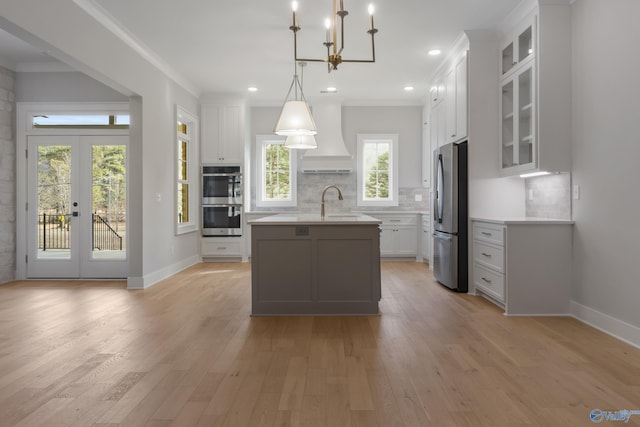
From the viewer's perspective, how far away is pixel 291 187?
786 centimetres

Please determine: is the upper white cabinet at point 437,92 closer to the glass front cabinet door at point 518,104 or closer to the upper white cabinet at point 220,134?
the glass front cabinet door at point 518,104

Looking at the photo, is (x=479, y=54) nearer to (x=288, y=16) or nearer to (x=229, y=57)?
Result: (x=288, y=16)

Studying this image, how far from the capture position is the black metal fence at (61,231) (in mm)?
5703

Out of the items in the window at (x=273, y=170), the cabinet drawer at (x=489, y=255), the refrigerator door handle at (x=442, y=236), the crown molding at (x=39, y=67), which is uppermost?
the crown molding at (x=39, y=67)

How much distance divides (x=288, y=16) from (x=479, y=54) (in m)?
2.12

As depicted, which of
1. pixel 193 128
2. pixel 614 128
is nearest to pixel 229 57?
pixel 193 128

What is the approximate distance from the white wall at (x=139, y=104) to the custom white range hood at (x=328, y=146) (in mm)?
2099

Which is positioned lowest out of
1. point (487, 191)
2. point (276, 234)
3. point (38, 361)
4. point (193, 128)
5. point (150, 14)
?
point (38, 361)

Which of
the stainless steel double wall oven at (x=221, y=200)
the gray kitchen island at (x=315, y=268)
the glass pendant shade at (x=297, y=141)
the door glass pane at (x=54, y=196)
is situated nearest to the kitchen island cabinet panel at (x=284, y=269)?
the gray kitchen island at (x=315, y=268)

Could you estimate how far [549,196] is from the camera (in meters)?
4.26

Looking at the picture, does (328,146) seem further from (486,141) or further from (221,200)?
(486,141)

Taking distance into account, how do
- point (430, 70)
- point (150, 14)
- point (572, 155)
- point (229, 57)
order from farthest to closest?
point (430, 70) → point (229, 57) → point (150, 14) → point (572, 155)

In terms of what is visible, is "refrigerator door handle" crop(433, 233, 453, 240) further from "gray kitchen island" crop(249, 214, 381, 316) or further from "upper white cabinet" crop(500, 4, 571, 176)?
"gray kitchen island" crop(249, 214, 381, 316)

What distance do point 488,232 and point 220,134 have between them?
485 centimetres
